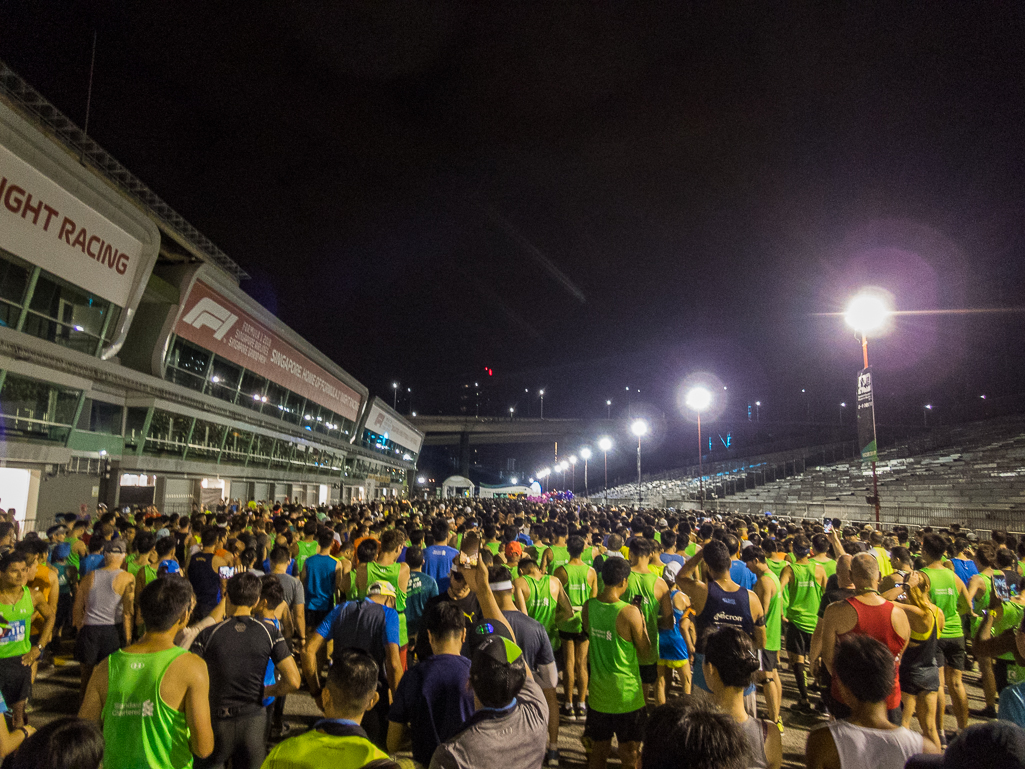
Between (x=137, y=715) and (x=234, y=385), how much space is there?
25.6 m

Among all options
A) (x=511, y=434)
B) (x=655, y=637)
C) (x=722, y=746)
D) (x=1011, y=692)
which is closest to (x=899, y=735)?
(x=1011, y=692)

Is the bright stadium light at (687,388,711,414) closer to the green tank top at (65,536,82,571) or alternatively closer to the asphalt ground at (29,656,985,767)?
the asphalt ground at (29,656,985,767)

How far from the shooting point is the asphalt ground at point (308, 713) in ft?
19.6

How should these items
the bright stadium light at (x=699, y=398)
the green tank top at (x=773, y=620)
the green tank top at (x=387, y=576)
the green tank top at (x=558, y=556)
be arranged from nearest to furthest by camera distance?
the green tank top at (x=387, y=576) < the green tank top at (x=773, y=620) < the green tank top at (x=558, y=556) < the bright stadium light at (x=699, y=398)

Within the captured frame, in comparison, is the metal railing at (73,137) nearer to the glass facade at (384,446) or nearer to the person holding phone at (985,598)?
the glass facade at (384,446)

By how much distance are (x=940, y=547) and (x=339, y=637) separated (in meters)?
6.38

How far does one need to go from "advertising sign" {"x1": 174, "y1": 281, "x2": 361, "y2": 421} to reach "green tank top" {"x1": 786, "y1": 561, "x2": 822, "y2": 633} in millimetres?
21037

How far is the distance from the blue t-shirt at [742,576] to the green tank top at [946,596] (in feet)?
6.00

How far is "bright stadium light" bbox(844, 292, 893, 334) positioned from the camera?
15086mm

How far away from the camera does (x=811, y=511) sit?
87.8 ft

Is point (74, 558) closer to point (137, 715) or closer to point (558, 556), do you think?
point (137, 715)

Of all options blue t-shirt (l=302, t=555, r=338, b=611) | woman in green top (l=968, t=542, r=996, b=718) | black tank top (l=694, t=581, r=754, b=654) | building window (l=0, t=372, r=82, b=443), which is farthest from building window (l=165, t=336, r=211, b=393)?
woman in green top (l=968, t=542, r=996, b=718)

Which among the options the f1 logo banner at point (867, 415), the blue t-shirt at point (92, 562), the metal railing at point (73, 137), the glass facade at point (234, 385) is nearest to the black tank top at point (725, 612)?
the blue t-shirt at point (92, 562)

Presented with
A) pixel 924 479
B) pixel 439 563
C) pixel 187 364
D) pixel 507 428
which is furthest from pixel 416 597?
pixel 507 428
